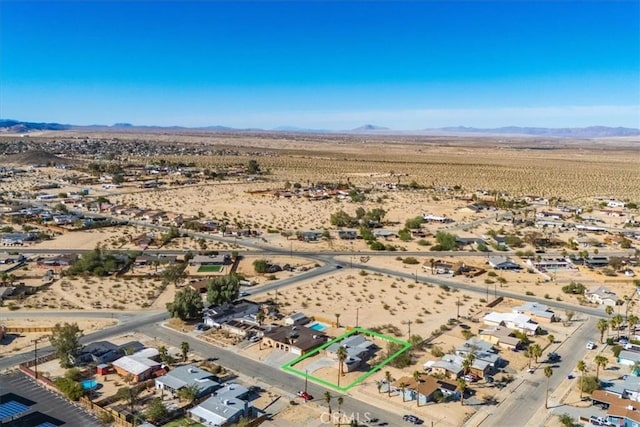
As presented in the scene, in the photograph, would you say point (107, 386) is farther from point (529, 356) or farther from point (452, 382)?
point (529, 356)

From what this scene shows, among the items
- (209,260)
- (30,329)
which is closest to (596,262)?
(209,260)

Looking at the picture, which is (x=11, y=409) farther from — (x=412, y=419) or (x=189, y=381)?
(x=412, y=419)

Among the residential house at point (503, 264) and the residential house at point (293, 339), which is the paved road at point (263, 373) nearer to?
the residential house at point (293, 339)

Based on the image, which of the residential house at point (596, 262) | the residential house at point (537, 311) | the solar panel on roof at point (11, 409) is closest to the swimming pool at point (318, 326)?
the residential house at point (537, 311)

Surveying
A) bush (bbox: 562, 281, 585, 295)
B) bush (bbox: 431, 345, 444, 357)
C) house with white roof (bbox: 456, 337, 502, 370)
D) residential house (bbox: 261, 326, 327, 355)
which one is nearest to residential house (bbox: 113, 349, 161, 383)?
residential house (bbox: 261, 326, 327, 355)

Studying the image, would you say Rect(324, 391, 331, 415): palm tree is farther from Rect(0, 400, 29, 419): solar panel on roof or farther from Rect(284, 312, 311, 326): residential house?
Rect(0, 400, 29, 419): solar panel on roof

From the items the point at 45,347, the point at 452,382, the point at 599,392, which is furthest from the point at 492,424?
the point at 45,347
